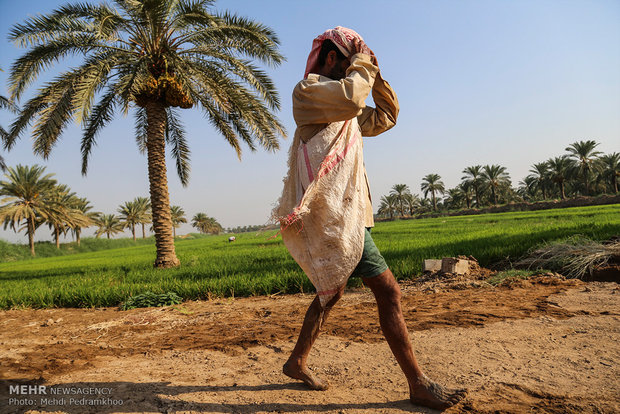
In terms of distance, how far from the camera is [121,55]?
30.2 feet

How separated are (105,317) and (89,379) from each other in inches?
104

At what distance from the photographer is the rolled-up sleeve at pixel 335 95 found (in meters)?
1.73

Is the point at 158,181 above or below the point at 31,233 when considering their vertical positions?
above

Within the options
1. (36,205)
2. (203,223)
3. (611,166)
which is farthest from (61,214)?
(611,166)

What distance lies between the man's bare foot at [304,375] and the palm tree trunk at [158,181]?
8411 millimetres

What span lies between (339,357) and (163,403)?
1182 mm

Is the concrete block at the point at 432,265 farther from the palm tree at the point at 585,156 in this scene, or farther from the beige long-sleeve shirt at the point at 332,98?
the palm tree at the point at 585,156

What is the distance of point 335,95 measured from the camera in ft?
5.65

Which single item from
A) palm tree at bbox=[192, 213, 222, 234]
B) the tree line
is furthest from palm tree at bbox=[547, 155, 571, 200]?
palm tree at bbox=[192, 213, 222, 234]

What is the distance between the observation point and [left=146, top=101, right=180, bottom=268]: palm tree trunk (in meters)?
9.65

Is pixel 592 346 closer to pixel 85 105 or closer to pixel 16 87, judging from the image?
pixel 85 105

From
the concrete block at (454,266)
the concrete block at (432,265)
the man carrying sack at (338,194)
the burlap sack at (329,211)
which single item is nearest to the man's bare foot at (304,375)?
the man carrying sack at (338,194)

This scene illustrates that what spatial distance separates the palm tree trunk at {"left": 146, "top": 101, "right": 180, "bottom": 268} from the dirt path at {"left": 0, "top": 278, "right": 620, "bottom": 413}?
5269 millimetres

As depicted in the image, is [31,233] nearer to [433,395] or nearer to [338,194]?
[338,194]
